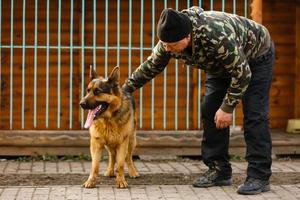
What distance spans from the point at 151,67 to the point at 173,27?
98cm

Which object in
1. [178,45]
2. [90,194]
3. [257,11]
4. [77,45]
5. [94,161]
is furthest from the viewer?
[77,45]

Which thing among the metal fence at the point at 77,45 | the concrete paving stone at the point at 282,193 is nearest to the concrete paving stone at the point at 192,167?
the metal fence at the point at 77,45

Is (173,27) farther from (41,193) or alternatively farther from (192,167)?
(192,167)

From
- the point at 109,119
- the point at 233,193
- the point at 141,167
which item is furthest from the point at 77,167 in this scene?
the point at 233,193

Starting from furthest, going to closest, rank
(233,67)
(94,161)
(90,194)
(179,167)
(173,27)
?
(179,167) < (94,161) < (90,194) < (233,67) < (173,27)

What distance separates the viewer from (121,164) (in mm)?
7062

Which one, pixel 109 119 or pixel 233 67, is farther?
pixel 109 119

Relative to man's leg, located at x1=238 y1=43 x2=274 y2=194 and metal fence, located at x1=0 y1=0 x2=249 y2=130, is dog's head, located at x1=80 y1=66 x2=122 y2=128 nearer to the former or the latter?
man's leg, located at x1=238 y1=43 x2=274 y2=194

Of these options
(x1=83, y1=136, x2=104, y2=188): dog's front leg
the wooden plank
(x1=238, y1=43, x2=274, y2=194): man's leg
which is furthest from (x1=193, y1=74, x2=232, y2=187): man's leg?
the wooden plank

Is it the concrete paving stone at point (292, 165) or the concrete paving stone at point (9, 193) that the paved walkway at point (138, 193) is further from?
the concrete paving stone at point (292, 165)

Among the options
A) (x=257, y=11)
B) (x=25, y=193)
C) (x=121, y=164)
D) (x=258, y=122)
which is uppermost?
(x=257, y=11)

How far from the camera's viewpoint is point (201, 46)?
6168mm

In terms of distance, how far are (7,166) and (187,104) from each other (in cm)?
270

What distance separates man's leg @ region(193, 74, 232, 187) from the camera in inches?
274
